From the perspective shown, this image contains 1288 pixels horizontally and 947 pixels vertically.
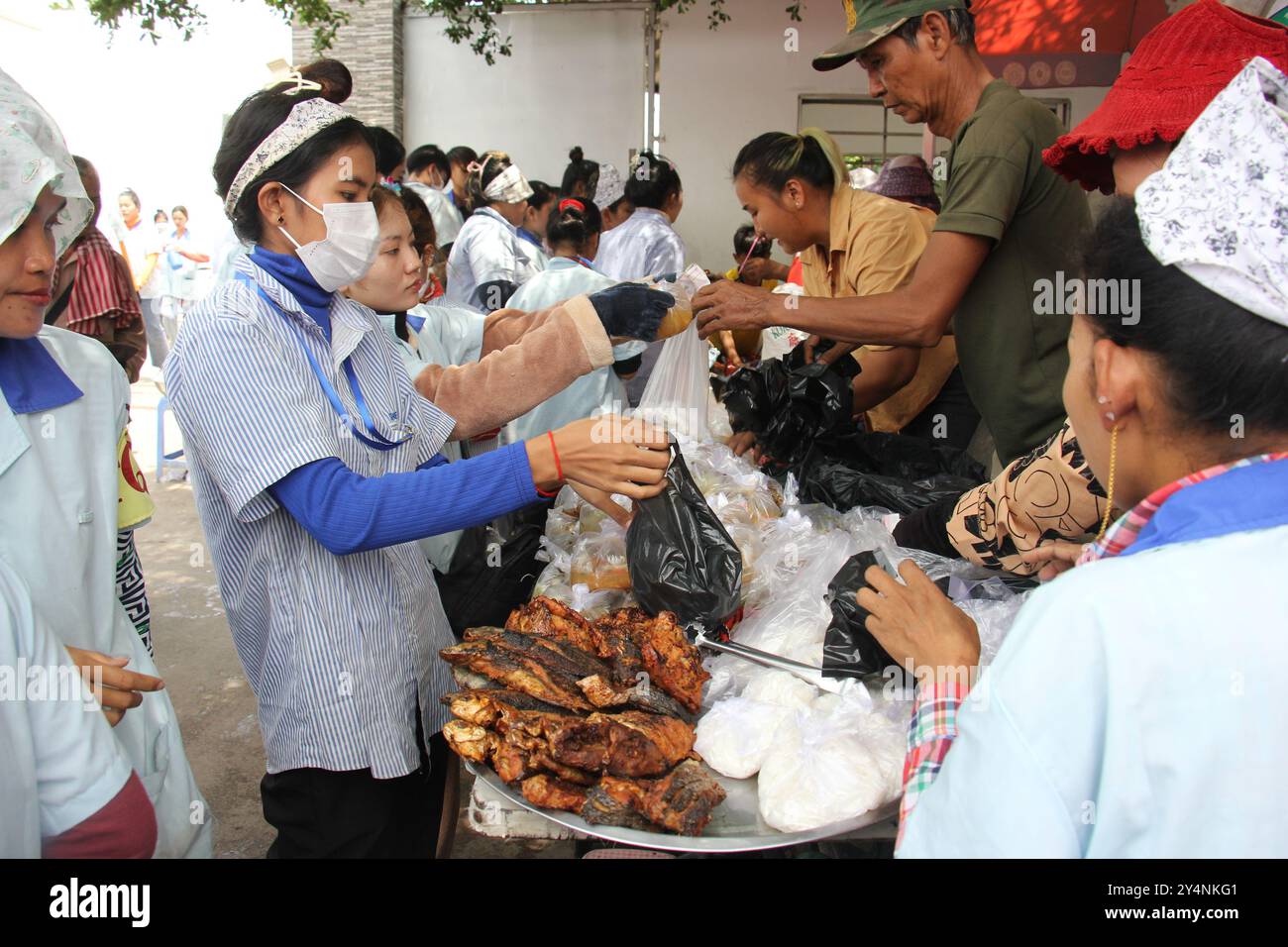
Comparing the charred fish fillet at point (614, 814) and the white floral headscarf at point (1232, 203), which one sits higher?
the white floral headscarf at point (1232, 203)

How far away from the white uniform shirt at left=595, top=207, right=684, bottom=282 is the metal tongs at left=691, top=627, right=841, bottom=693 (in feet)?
14.4

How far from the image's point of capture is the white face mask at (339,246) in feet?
6.04

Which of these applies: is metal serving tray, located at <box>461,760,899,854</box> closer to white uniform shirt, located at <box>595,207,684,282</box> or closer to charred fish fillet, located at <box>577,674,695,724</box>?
charred fish fillet, located at <box>577,674,695,724</box>

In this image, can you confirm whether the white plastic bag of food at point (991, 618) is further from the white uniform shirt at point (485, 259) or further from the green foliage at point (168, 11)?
the green foliage at point (168, 11)

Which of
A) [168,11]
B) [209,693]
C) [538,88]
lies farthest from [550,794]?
[538,88]

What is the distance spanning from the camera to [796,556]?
223 centimetres

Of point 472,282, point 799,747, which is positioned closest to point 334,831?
point 799,747

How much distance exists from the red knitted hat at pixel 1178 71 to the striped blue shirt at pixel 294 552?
5.34 feet

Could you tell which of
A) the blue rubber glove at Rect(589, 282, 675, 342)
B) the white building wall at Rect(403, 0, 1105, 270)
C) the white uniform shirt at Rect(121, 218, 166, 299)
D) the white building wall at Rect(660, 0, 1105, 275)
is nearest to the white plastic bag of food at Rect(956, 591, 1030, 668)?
the blue rubber glove at Rect(589, 282, 675, 342)

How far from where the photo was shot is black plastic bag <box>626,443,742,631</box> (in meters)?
1.90

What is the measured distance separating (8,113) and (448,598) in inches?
64.7

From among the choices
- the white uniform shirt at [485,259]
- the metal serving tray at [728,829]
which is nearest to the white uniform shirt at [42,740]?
the metal serving tray at [728,829]

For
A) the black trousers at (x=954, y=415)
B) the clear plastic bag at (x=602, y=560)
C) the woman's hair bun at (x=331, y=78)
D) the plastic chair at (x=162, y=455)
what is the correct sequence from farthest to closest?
the plastic chair at (x=162, y=455) → the black trousers at (x=954, y=415) → the clear plastic bag at (x=602, y=560) → the woman's hair bun at (x=331, y=78)

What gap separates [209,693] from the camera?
4273 millimetres
